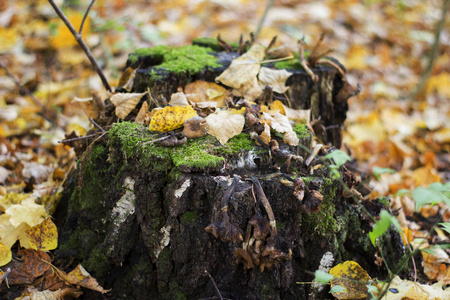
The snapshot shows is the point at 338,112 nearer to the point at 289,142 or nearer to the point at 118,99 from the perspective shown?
the point at 289,142

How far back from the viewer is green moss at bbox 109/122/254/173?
1.73 metres

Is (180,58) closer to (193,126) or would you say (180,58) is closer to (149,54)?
(149,54)

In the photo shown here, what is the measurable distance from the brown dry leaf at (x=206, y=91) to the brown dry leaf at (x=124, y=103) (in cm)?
34

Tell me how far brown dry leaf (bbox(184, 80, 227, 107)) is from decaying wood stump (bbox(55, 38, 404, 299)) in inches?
19.8

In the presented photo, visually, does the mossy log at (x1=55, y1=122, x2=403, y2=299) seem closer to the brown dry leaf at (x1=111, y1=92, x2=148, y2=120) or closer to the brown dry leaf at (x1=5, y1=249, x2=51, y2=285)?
the brown dry leaf at (x1=5, y1=249, x2=51, y2=285)

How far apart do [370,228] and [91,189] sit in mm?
1650

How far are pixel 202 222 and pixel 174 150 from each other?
38 cm

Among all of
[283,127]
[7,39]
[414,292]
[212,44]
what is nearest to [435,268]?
[414,292]

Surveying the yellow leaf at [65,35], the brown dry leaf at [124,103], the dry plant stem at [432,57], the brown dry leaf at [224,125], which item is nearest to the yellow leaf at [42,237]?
the brown dry leaf at [124,103]

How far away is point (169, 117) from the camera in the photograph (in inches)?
75.3

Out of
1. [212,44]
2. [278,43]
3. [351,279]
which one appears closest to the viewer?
[351,279]

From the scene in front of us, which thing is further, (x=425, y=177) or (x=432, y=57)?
(x=432, y=57)

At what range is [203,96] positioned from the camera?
2410mm

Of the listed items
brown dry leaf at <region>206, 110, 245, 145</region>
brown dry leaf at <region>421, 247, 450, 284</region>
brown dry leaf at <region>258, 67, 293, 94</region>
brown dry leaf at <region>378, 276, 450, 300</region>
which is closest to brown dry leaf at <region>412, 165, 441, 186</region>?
brown dry leaf at <region>421, 247, 450, 284</region>
